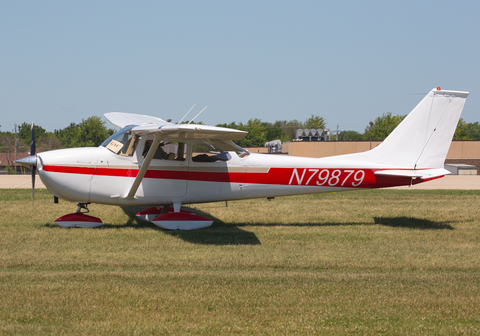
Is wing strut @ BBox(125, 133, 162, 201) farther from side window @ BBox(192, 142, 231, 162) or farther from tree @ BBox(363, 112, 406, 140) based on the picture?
tree @ BBox(363, 112, 406, 140)

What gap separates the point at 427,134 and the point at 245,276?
6.30 metres

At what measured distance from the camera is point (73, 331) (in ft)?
12.4

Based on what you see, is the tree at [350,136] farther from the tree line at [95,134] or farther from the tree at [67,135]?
the tree at [67,135]

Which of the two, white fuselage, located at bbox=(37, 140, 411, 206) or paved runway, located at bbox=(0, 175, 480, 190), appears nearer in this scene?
white fuselage, located at bbox=(37, 140, 411, 206)

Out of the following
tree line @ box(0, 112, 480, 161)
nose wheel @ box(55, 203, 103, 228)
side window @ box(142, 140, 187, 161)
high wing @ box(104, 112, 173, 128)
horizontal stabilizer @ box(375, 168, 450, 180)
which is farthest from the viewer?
tree line @ box(0, 112, 480, 161)

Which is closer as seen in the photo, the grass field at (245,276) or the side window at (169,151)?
the grass field at (245,276)

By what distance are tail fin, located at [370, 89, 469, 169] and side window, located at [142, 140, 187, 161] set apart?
4.44m

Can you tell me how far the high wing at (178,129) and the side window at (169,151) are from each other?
1.36 feet

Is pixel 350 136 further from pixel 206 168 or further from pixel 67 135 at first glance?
pixel 206 168

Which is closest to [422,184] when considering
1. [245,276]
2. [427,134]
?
[427,134]

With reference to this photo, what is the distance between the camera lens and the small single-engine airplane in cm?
861

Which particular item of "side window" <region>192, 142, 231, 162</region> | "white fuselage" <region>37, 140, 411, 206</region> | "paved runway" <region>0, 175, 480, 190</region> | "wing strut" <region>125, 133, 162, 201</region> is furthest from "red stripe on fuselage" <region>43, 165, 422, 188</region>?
"paved runway" <region>0, 175, 480, 190</region>

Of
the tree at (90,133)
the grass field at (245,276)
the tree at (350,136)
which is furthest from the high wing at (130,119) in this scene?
the tree at (350,136)

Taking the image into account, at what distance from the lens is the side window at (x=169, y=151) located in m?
8.87
